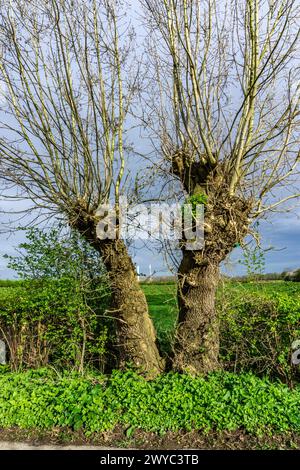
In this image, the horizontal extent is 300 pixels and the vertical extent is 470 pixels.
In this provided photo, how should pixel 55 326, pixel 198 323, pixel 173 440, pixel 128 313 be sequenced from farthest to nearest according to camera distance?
pixel 55 326
pixel 128 313
pixel 198 323
pixel 173 440

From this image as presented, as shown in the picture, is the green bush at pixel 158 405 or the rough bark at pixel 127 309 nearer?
the green bush at pixel 158 405

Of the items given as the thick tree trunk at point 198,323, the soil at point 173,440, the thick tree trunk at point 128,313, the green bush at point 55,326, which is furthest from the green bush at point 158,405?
the green bush at point 55,326

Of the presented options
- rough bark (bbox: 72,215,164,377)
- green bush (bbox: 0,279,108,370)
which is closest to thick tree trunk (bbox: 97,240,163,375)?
rough bark (bbox: 72,215,164,377)

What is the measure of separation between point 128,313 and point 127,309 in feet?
0.17

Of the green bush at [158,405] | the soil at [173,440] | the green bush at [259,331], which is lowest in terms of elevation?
the soil at [173,440]

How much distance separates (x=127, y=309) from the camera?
212 inches

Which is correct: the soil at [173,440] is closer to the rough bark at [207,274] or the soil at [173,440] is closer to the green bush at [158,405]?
the green bush at [158,405]

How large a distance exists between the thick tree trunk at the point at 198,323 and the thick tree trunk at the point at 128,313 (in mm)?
358

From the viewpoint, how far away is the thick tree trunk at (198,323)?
5.15m

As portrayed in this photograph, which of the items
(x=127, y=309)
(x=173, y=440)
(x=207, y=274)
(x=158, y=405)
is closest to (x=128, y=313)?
(x=127, y=309)

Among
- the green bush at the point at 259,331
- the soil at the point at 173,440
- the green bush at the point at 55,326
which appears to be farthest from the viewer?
the green bush at the point at 55,326

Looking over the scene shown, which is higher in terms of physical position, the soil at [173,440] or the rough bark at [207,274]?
the rough bark at [207,274]

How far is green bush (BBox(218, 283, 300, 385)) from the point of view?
17.2 feet

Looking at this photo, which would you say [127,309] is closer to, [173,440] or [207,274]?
[207,274]
